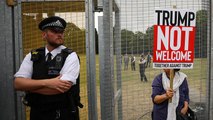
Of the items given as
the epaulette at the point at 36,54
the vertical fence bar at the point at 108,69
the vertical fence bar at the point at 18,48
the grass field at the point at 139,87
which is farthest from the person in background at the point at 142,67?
the vertical fence bar at the point at 18,48

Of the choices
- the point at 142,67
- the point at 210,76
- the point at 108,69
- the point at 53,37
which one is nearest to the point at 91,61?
the point at 108,69

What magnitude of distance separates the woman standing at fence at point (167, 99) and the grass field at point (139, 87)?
0.25m

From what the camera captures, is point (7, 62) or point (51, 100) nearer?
point (51, 100)

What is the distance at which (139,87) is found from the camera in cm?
413

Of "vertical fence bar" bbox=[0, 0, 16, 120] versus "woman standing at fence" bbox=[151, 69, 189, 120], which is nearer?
"woman standing at fence" bbox=[151, 69, 189, 120]

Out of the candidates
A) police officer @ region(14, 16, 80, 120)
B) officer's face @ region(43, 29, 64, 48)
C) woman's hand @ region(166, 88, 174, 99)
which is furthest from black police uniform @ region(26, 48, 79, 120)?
woman's hand @ region(166, 88, 174, 99)

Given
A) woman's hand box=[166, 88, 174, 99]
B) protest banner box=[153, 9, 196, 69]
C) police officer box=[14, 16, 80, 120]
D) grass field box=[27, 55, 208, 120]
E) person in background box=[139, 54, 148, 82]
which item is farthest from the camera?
grass field box=[27, 55, 208, 120]

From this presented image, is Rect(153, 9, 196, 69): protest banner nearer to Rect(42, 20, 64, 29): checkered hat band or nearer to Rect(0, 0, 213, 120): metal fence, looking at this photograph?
Rect(0, 0, 213, 120): metal fence

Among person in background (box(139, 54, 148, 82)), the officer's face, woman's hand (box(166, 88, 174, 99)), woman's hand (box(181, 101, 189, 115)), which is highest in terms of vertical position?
the officer's face

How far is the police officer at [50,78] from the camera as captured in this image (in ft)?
9.98

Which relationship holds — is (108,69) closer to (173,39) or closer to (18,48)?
(173,39)

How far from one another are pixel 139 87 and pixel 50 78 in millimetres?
1388

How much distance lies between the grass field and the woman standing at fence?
25cm

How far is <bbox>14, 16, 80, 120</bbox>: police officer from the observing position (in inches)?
120
